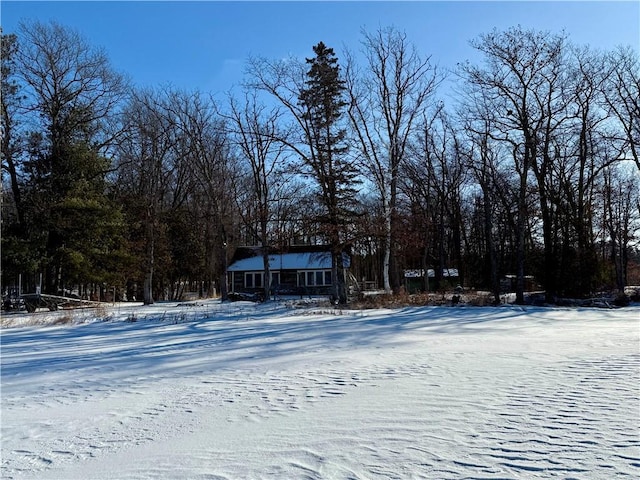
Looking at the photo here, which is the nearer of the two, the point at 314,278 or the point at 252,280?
the point at 314,278

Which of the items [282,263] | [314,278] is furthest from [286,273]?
[314,278]

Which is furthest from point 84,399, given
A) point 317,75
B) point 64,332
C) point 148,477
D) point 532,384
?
point 317,75

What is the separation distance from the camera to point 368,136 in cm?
3019

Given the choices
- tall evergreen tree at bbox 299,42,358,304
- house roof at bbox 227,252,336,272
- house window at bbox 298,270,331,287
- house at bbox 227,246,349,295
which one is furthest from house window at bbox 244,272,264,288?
tall evergreen tree at bbox 299,42,358,304

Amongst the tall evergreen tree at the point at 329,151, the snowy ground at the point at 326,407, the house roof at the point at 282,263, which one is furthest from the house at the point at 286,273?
the snowy ground at the point at 326,407

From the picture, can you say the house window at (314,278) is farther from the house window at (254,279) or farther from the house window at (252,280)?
the house window at (252,280)

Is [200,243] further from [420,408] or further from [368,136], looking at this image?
[420,408]

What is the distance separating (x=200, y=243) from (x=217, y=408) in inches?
1508

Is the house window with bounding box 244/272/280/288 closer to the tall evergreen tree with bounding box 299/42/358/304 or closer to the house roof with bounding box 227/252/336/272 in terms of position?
the house roof with bounding box 227/252/336/272

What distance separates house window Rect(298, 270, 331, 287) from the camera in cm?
4116

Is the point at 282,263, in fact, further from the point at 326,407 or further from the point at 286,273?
the point at 326,407

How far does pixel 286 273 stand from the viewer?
139ft

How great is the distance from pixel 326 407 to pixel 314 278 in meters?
35.6

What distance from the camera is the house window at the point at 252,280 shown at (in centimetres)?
4291
